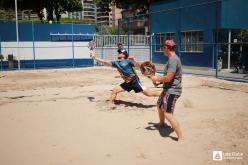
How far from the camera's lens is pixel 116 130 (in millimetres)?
6684

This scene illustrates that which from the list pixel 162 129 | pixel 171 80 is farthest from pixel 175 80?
pixel 162 129

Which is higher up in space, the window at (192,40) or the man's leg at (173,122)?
the window at (192,40)

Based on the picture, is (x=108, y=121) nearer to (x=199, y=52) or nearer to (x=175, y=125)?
(x=175, y=125)

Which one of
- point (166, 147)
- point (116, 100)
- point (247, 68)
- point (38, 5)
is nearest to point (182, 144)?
point (166, 147)

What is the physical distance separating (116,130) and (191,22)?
17.7 meters

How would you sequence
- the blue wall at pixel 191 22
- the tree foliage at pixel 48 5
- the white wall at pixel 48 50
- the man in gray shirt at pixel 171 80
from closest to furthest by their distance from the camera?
the man in gray shirt at pixel 171 80, the blue wall at pixel 191 22, the white wall at pixel 48 50, the tree foliage at pixel 48 5

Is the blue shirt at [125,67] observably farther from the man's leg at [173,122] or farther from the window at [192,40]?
the window at [192,40]

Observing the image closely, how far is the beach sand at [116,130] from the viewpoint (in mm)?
5176

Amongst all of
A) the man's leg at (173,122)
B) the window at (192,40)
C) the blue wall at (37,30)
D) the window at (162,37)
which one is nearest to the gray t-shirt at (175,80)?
the man's leg at (173,122)

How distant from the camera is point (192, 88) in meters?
12.6

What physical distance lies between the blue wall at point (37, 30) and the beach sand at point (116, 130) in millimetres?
14653

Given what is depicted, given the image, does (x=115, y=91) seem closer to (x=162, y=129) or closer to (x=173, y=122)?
(x=162, y=129)

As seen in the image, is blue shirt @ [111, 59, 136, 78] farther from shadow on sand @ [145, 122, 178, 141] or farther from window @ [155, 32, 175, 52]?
window @ [155, 32, 175, 52]

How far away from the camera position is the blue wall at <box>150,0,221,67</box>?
2139 cm
